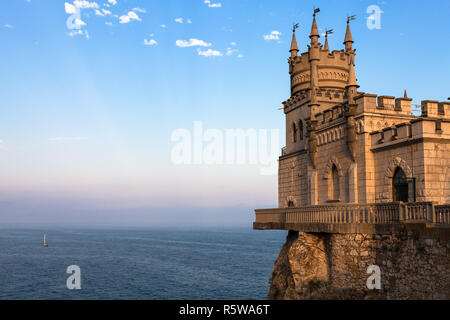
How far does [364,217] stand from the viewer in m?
18.0

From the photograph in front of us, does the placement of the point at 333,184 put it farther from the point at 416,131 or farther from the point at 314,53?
the point at 314,53

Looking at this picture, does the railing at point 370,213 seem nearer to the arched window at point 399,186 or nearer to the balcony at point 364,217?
the balcony at point 364,217

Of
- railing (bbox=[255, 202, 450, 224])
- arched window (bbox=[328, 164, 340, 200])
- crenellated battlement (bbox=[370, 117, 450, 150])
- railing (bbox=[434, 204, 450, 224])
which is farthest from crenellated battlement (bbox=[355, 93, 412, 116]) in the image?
railing (bbox=[434, 204, 450, 224])

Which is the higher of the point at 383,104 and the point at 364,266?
the point at 383,104

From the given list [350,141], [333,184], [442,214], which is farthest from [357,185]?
[442,214]

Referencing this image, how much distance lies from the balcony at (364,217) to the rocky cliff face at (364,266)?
1.58 feet

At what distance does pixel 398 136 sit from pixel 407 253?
7053 mm

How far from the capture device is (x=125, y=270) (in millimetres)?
66875

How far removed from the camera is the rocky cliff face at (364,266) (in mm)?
14172

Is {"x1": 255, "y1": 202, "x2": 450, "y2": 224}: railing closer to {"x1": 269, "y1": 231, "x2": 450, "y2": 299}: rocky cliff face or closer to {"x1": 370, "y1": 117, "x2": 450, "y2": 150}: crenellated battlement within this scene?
{"x1": 269, "y1": 231, "x2": 450, "y2": 299}: rocky cliff face

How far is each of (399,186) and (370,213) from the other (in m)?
3.66

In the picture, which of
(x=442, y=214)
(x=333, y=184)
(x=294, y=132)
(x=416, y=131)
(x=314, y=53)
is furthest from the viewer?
(x=294, y=132)

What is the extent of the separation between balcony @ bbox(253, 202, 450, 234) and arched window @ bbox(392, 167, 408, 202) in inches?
121
